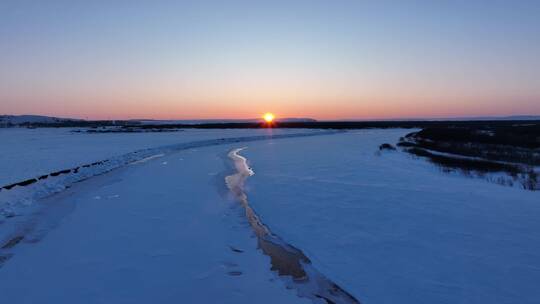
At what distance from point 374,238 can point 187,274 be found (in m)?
3.57

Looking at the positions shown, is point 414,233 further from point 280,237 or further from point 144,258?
point 144,258

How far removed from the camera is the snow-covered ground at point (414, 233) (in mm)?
5602

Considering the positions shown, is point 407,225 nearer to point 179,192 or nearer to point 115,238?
point 115,238

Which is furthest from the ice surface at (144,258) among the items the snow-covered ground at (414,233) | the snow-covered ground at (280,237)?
the snow-covered ground at (414,233)

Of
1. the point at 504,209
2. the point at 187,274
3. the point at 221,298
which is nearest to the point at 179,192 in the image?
the point at 187,274

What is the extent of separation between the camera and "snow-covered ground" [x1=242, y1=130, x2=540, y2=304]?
560 centimetres

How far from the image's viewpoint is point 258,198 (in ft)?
39.6

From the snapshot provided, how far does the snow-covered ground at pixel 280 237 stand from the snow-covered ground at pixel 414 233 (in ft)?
0.09

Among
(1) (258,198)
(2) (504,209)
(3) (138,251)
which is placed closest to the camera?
(3) (138,251)

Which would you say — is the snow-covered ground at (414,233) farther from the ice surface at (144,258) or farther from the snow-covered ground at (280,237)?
the ice surface at (144,258)

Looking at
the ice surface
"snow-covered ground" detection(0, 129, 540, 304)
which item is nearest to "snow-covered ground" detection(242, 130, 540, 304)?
"snow-covered ground" detection(0, 129, 540, 304)

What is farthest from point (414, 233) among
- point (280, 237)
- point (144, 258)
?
point (144, 258)

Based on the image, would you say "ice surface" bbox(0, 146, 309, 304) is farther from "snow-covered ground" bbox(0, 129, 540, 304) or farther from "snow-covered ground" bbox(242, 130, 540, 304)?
"snow-covered ground" bbox(242, 130, 540, 304)

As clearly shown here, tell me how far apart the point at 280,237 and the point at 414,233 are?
8.49 ft
